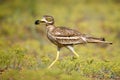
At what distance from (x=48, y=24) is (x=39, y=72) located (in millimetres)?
1563

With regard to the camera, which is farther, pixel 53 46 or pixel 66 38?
pixel 53 46

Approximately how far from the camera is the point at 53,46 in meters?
13.5

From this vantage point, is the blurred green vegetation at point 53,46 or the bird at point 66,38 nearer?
the blurred green vegetation at point 53,46

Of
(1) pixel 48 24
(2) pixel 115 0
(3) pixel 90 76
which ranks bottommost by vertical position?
Answer: (2) pixel 115 0

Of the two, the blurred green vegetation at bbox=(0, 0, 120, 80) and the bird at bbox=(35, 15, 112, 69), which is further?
the bird at bbox=(35, 15, 112, 69)

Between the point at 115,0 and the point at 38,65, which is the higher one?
the point at 38,65

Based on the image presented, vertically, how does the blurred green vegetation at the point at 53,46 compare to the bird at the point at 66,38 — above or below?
below

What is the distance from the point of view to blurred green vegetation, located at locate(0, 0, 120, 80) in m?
9.27

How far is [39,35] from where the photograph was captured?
15.0 meters

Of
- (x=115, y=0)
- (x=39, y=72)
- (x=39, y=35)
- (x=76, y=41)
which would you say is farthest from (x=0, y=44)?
(x=115, y=0)

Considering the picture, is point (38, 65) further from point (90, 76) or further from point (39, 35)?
point (39, 35)

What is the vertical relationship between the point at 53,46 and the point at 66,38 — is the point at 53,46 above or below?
below

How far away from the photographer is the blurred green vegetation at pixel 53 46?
30.4 feet

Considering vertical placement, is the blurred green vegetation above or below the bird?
below
